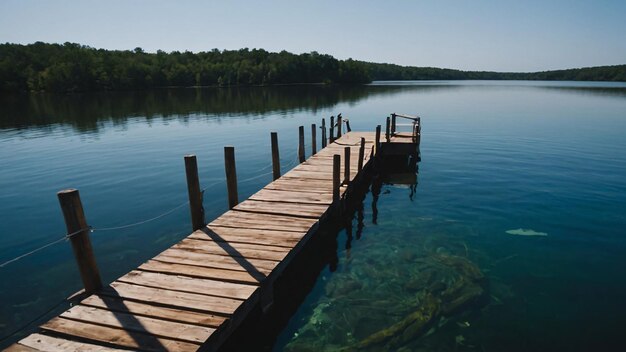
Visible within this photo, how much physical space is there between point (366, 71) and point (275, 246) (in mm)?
168479

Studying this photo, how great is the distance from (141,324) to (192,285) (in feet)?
4.02

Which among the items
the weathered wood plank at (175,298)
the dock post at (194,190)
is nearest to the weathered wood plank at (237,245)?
the dock post at (194,190)

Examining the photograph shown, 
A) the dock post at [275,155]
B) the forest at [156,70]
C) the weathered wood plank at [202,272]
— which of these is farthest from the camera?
the forest at [156,70]

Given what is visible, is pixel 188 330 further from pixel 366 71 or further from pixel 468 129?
pixel 366 71

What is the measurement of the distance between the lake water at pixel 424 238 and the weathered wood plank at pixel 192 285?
1830 mm

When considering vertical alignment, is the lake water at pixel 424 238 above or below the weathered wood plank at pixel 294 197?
below

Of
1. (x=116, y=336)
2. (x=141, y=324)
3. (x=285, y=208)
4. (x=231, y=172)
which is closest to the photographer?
(x=116, y=336)

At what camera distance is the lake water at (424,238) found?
7828 mm

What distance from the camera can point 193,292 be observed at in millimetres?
6414

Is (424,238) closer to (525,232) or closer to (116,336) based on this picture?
(525,232)

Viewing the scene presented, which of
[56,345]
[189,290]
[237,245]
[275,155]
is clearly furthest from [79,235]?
[275,155]

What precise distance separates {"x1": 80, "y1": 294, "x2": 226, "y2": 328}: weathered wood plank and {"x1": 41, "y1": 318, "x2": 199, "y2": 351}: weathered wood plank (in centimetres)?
44

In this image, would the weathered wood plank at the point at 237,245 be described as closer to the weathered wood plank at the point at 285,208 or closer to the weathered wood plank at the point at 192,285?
the weathered wood plank at the point at 192,285

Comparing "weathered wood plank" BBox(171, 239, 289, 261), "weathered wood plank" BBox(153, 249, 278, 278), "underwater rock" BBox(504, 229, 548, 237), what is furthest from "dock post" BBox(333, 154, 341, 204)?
"underwater rock" BBox(504, 229, 548, 237)
